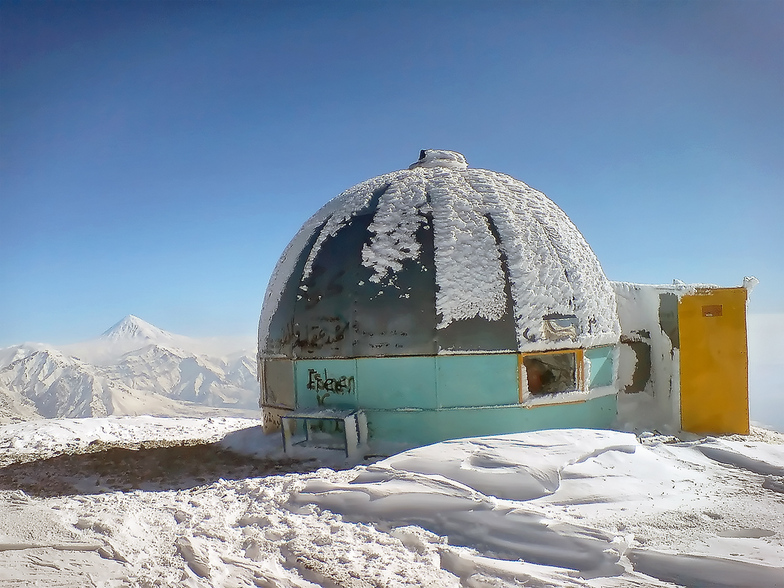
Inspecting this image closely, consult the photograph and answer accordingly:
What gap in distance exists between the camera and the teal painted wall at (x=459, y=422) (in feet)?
27.5

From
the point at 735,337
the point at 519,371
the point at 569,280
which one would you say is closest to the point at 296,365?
the point at 519,371

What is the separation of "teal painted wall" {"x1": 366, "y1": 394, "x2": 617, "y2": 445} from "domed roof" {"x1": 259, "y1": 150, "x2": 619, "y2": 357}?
100cm

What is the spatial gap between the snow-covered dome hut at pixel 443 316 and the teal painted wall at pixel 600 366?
32 mm

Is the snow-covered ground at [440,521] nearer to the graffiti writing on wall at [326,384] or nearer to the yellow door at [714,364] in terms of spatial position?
the graffiti writing on wall at [326,384]

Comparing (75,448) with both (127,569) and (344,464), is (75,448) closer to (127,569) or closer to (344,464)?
(344,464)

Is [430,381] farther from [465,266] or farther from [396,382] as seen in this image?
[465,266]

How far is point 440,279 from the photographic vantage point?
8.64m

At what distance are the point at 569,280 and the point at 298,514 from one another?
602cm

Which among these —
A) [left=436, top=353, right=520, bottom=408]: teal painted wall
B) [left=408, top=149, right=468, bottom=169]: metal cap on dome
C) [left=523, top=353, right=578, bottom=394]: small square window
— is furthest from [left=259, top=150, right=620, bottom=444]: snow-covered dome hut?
[left=408, top=149, right=468, bottom=169]: metal cap on dome

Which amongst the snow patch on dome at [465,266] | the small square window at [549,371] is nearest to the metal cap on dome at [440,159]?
the snow patch on dome at [465,266]

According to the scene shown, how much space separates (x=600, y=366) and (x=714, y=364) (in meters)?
2.44

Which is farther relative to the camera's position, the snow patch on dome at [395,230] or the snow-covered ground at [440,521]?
the snow patch on dome at [395,230]

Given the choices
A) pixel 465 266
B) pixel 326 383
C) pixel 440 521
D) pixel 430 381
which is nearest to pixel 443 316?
pixel 465 266

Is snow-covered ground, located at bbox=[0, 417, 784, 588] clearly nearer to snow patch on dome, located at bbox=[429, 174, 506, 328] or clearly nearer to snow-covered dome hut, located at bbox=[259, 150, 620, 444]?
snow-covered dome hut, located at bbox=[259, 150, 620, 444]
